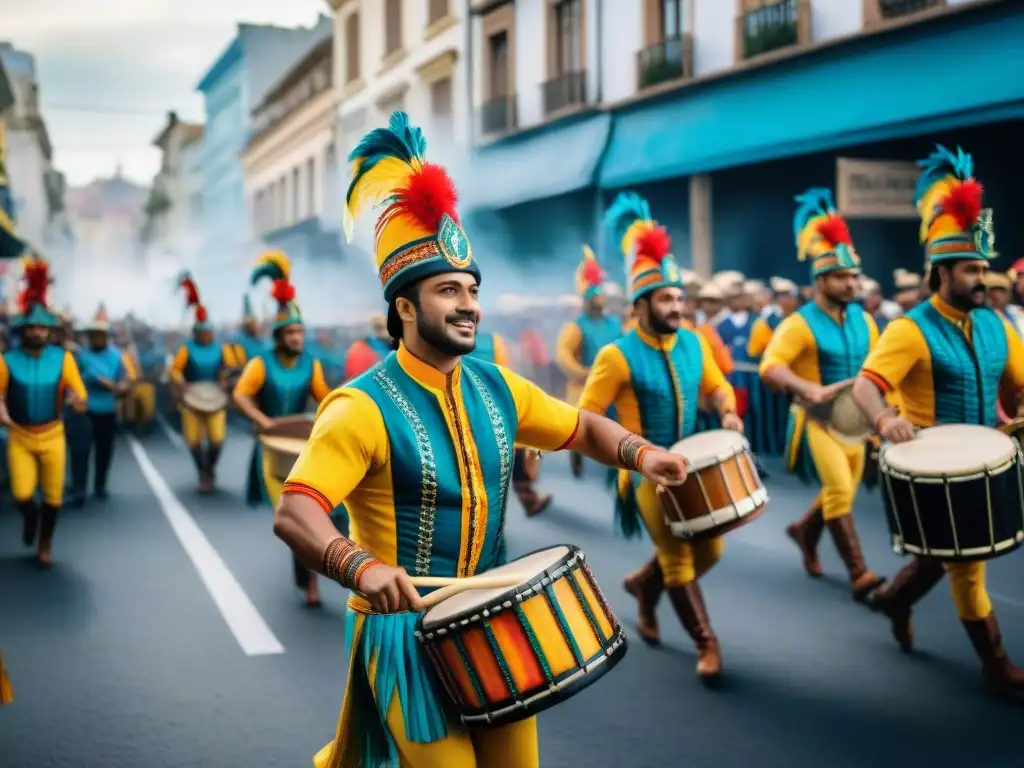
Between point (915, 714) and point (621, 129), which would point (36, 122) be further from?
point (915, 714)

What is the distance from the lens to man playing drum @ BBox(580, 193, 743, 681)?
6.95 metres

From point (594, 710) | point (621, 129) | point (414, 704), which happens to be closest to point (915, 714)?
point (594, 710)

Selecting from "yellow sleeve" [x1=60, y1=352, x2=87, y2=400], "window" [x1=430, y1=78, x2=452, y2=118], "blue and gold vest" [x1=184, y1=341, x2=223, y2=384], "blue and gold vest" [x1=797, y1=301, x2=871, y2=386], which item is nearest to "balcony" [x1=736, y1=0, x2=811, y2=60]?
"blue and gold vest" [x1=184, y1=341, x2=223, y2=384]

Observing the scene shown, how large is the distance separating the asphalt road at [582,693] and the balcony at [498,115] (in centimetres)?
1905

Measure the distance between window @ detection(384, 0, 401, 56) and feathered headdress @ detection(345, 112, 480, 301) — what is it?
1301 inches

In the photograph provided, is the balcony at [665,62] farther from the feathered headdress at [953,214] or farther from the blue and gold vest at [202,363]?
the feathered headdress at [953,214]

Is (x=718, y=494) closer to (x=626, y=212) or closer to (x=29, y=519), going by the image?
(x=626, y=212)

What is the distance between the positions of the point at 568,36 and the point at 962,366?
2166cm

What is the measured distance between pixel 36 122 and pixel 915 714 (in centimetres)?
7423

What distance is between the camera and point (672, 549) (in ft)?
22.7

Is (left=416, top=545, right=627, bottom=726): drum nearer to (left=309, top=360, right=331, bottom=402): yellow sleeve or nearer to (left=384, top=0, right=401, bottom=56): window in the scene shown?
(left=309, top=360, right=331, bottom=402): yellow sleeve

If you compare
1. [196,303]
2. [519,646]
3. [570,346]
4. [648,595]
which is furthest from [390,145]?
[196,303]

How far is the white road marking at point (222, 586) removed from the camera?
7.75 metres

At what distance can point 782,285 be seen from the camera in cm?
1731
